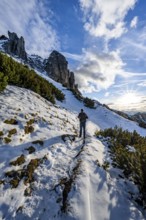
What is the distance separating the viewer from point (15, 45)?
224ft

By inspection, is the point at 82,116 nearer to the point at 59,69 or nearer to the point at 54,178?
the point at 54,178

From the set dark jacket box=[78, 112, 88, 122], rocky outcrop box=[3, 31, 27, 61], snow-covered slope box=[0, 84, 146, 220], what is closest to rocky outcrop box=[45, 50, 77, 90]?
rocky outcrop box=[3, 31, 27, 61]

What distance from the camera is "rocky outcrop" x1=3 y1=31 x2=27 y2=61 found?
215 ft

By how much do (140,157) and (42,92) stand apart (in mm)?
11848

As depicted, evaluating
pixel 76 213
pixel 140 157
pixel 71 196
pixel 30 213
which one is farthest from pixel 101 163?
pixel 30 213

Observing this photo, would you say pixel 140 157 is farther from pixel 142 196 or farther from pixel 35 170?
pixel 35 170

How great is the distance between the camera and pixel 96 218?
5305mm

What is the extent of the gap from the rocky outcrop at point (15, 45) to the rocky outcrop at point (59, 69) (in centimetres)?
967

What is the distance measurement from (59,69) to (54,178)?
6921 centimetres

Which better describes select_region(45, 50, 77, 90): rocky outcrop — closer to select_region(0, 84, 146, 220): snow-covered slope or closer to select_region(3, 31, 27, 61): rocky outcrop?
select_region(3, 31, 27, 61): rocky outcrop

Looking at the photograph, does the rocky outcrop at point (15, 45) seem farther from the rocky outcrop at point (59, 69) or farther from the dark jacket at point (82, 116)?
the dark jacket at point (82, 116)

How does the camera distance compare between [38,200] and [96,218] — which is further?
[38,200]

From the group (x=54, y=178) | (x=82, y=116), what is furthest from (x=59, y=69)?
(x=54, y=178)

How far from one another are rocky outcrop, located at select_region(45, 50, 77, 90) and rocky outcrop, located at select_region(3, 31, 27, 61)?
9.67 m
